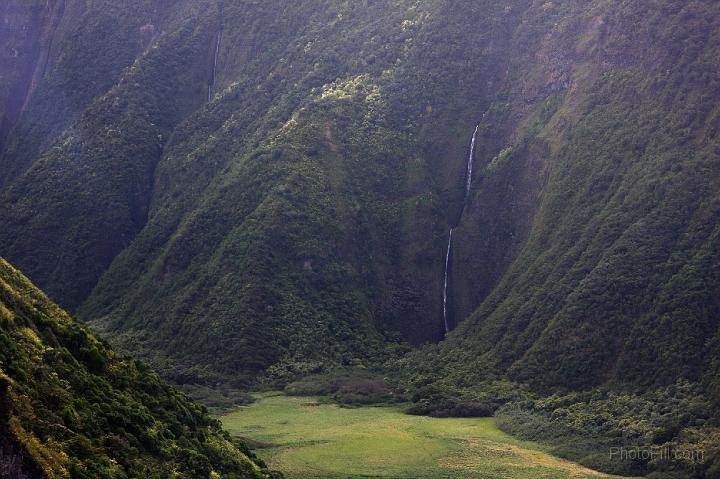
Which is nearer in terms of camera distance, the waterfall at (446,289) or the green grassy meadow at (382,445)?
Answer: the green grassy meadow at (382,445)

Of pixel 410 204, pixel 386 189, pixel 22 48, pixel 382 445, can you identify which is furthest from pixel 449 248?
pixel 22 48

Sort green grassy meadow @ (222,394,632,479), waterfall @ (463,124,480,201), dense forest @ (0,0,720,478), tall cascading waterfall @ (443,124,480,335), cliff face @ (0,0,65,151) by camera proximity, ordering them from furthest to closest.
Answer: cliff face @ (0,0,65,151)
waterfall @ (463,124,480,201)
tall cascading waterfall @ (443,124,480,335)
dense forest @ (0,0,720,478)
green grassy meadow @ (222,394,632,479)

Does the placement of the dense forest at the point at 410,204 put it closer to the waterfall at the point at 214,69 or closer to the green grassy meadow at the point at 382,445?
the waterfall at the point at 214,69

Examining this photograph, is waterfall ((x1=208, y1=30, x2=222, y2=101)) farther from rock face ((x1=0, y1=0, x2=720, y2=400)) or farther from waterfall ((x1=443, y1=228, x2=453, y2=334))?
waterfall ((x1=443, y1=228, x2=453, y2=334))

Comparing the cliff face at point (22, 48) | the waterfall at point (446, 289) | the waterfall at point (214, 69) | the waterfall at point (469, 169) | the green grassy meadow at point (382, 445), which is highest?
the cliff face at point (22, 48)

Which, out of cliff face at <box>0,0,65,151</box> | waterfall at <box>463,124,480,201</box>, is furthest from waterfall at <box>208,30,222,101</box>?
waterfall at <box>463,124,480,201</box>

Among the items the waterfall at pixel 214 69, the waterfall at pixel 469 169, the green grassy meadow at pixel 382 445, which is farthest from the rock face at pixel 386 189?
the green grassy meadow at pixel 382 445

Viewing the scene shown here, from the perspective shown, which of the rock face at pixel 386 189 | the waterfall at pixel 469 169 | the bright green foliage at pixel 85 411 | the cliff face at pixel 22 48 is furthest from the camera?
the cliff face at pixel 22 48
